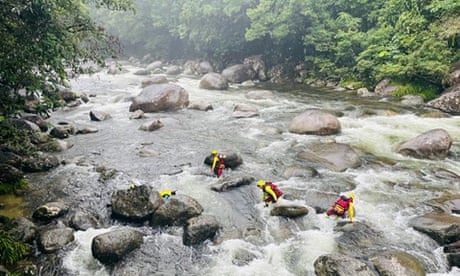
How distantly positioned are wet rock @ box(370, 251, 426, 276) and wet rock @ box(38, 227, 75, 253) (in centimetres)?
567

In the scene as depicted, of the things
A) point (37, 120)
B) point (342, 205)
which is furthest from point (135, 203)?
point (37, 120)

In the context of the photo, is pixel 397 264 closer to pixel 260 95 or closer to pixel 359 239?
pixel 359 239

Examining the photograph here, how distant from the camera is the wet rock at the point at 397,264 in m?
5.88

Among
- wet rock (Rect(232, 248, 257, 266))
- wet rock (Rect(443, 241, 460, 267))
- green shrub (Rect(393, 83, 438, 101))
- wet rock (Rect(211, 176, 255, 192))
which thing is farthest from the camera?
green shrub (Rect(393, 83, 438, 101))

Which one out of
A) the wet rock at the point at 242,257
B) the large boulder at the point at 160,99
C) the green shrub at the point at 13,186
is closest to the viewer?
the wet rock at the point at 242,257

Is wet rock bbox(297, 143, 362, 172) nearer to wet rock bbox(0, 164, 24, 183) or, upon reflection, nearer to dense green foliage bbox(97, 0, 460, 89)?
wet rock bbox(0, 164, 24, 183)

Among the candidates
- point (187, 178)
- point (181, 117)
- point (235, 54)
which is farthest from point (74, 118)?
point (235, 54)

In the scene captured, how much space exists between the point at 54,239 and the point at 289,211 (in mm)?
4734

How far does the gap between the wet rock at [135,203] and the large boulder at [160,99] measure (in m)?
9.77

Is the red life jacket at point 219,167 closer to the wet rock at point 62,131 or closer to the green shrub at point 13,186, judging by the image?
the green shrub at point 13,186

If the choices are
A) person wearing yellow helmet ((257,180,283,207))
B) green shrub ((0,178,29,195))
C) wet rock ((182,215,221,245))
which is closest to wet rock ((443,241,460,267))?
person wearing yellow helmet ((257,180,283,207))

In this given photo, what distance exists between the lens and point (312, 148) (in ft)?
38.0

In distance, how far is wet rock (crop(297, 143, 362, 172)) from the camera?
10.3m

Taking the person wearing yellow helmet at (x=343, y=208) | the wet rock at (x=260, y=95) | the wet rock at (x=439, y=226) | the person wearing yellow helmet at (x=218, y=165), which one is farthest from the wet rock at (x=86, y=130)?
the wet rock at (x=439, y=226)
